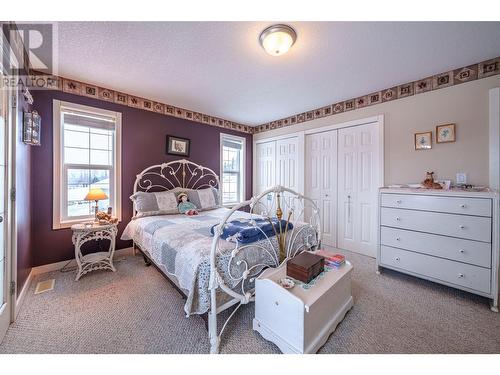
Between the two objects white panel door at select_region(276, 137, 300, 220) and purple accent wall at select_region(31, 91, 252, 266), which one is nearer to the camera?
purple accent wall at select_region(31, 91, 252, 266)

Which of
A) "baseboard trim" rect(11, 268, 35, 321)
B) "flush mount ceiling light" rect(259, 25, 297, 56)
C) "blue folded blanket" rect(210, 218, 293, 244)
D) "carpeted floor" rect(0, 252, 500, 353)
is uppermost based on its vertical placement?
"flush mount ceiling light" rect(259, 25, 297, 56)

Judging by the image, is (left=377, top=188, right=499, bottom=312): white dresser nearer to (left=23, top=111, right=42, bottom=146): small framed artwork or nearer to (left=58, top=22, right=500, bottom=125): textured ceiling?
(left=58, top=22, right=500, bottom=125): textured ceiling

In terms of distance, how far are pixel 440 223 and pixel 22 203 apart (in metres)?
4.32

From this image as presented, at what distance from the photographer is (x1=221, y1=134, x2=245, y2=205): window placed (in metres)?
4.41

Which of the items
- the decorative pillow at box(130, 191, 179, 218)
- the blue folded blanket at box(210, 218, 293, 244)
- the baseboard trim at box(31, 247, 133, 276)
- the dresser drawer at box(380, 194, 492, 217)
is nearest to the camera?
the blue folded blanket at box(210, 218, 293, 244)

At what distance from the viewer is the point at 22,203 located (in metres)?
1.98

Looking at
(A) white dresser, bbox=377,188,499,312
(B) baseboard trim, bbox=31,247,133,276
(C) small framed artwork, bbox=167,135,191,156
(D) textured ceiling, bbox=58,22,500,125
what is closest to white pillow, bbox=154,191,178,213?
(C) small framed artwork, bbox=167,135,191,156

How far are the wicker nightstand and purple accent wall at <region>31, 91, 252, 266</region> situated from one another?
17.6 inches

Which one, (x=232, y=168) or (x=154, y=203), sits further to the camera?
(x=232, y=168)

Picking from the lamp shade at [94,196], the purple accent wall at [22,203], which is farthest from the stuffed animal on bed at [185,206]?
the purple accent wall at [22,203]

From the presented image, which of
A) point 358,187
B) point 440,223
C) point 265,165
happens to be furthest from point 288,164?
point 440,223
